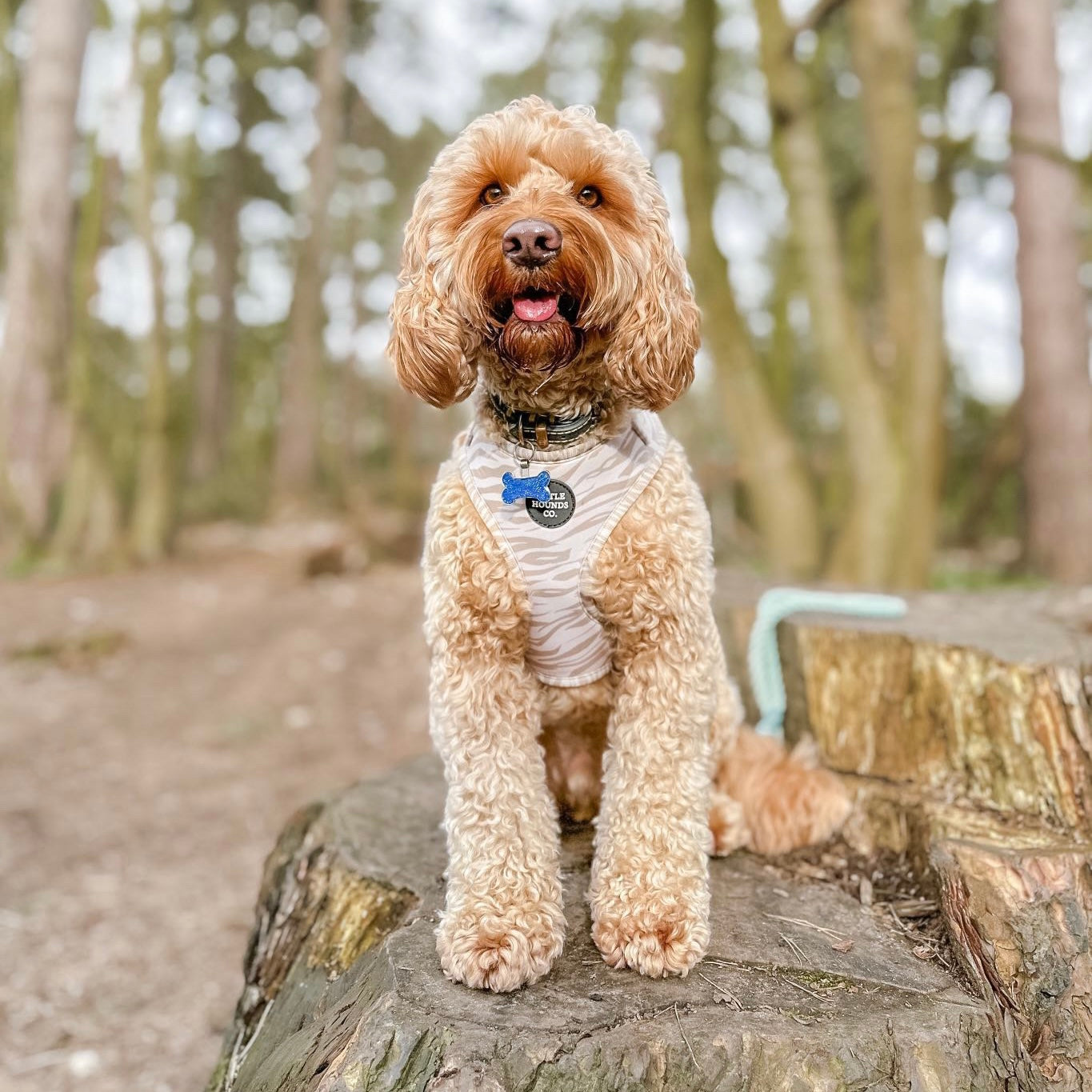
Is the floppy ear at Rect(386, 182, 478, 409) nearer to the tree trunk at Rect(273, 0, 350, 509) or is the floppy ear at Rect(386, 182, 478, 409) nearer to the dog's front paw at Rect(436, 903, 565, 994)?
the dog's front paw at Rect(436, 903, 565, 994)

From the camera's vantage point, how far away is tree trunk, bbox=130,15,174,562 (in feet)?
31.2

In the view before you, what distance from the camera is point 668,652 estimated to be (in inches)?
92.6

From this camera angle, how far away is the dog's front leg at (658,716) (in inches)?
89.4

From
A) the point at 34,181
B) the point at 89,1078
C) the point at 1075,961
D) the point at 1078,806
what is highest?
the point at 34,181

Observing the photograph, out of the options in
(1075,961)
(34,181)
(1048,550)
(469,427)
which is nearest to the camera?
(1075,961)

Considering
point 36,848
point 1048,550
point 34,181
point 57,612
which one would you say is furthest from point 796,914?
point 34,181

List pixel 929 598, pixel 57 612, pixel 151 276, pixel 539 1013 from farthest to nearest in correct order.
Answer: pixel 151 276 < pixel 57 612 < pixel 929 598 < pixel 539 1013

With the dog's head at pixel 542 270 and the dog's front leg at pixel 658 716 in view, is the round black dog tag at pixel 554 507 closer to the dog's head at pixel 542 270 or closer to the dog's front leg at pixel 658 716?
the dog's front leg at pixel 658 716

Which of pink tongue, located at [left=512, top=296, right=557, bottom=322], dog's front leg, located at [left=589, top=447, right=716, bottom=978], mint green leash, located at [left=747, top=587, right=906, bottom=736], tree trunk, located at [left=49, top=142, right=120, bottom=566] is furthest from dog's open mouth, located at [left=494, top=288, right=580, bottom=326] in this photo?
tree trunk, located at [left=49, top=142, right=120, bottom=566]

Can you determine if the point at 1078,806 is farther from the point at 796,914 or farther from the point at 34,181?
the point at 34,181

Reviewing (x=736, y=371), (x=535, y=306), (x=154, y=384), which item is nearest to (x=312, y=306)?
(x=154, y=384)

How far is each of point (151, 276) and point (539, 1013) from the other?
9374 mm

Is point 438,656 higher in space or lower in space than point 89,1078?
higher

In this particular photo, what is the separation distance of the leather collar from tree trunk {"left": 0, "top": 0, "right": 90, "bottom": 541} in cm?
924
